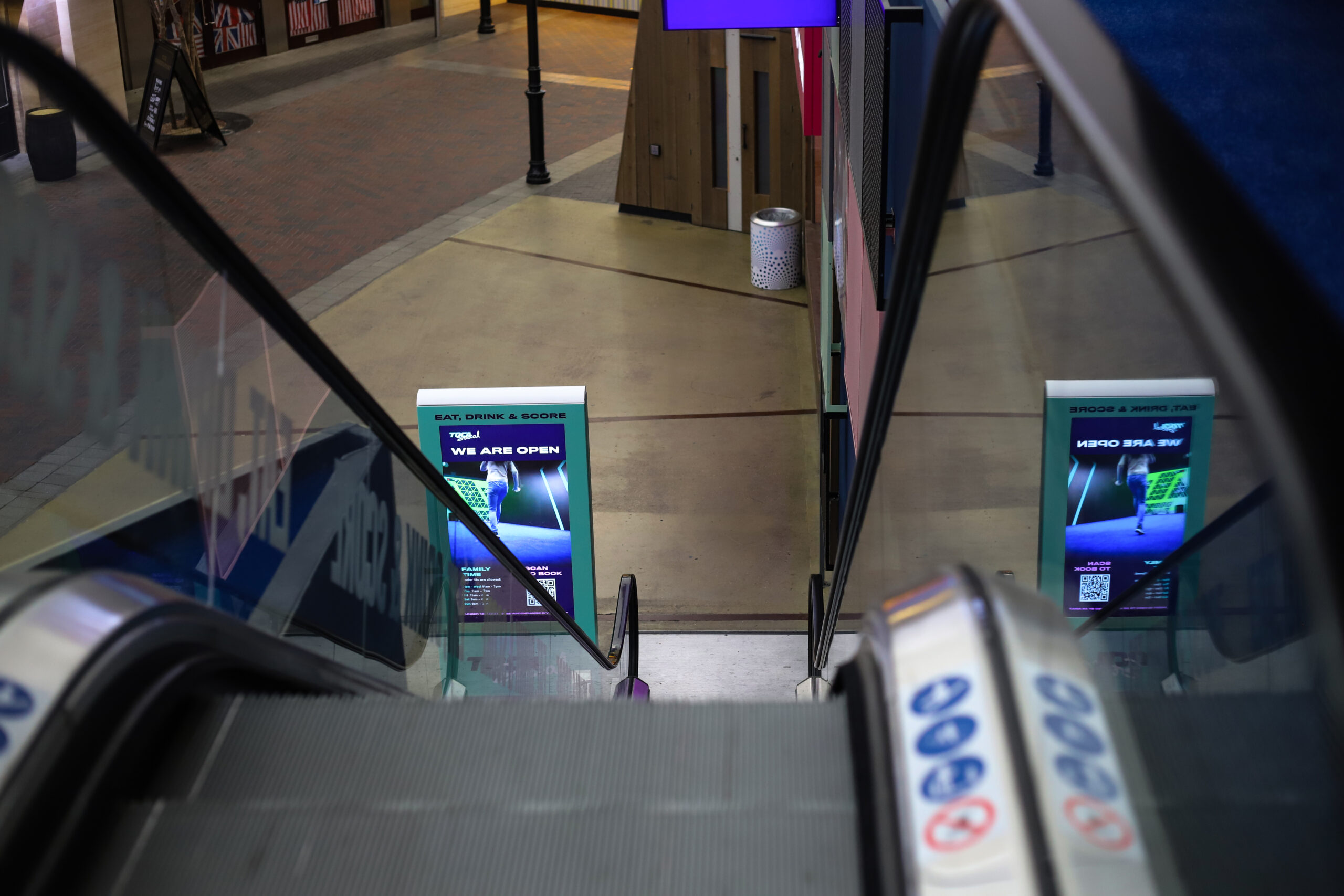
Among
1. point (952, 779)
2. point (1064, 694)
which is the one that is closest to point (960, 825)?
point (952, 779)

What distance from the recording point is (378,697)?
5.59 ft

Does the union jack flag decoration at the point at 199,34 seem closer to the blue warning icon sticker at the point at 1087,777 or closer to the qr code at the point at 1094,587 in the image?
the qr code at the point at 1094,587

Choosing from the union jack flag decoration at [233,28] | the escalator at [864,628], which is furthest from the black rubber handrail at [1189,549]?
the union jack flag decoration at [233,28]

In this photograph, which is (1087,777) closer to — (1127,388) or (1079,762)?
(1079,762)

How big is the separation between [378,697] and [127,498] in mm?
1153

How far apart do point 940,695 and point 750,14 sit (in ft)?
18.4

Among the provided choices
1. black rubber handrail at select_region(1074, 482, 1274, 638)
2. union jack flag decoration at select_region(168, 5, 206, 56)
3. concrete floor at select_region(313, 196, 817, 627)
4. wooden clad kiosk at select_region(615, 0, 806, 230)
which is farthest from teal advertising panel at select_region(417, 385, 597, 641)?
union jack flag decoration at select_region(168, 5, 206, 56)

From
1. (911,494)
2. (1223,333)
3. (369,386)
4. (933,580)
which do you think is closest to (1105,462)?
(911,494)

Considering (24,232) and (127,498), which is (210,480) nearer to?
(127,498)

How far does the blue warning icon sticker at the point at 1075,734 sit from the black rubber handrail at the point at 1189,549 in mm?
189

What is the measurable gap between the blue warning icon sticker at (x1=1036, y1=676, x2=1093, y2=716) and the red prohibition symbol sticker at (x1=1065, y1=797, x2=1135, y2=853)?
0.10 m

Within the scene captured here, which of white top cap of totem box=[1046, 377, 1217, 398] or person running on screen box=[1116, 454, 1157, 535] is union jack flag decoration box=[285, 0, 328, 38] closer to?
person running on screen box=[1116, 454, 1157, 535]

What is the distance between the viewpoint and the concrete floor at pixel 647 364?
7.55 meters

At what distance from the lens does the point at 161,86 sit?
13.3m
